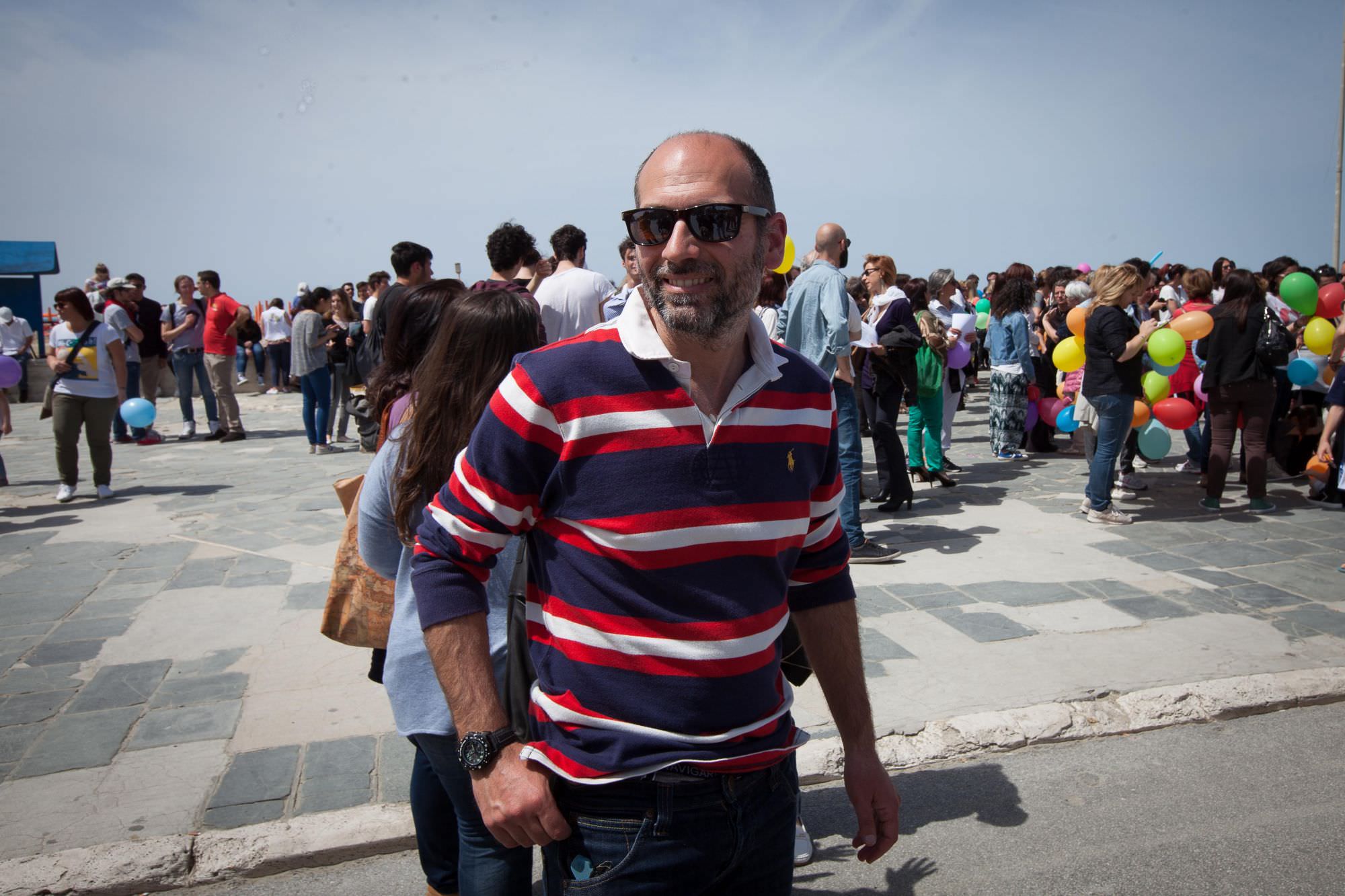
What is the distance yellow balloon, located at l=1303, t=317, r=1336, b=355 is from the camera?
7.94m

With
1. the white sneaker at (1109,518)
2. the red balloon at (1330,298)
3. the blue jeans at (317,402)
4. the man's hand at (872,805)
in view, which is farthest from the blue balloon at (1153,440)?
the blue jeans at (317,402)

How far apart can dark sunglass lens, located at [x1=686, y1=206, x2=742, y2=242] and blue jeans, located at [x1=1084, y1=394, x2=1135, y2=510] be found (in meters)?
6.06

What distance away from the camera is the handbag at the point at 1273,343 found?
6.95 metres

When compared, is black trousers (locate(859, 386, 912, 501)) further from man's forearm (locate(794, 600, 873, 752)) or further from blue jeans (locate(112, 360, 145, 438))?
blue jeans (locate(112, 360, 145, 438))

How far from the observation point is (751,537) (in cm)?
157

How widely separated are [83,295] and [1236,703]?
9361 millimetres

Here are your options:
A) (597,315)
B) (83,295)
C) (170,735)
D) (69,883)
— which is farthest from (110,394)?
(69,883)

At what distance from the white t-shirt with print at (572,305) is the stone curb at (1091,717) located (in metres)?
3.22

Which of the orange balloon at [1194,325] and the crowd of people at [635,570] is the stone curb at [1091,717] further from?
the orange balloon at [1194,325]

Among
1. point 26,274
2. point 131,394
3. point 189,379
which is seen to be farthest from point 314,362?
point 26,274

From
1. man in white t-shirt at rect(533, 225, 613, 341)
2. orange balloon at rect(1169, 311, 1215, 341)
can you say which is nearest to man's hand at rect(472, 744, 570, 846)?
man in white t-shirt at rect(533, 225, 613, 341)

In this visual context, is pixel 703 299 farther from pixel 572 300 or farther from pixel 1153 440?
pixel 1153 440

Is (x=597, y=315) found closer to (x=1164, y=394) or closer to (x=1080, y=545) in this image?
(x=1080, y=545)

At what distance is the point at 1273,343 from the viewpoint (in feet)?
22.9
